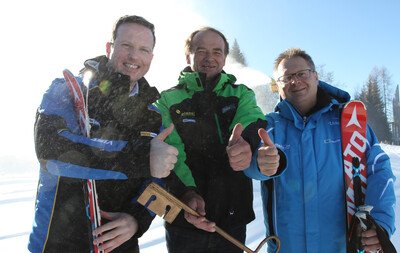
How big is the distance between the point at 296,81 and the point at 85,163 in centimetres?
202

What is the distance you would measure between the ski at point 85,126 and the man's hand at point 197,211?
28.7 inches

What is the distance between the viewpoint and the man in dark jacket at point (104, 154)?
1901 mm

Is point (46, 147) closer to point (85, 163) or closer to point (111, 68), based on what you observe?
point (85, 163)

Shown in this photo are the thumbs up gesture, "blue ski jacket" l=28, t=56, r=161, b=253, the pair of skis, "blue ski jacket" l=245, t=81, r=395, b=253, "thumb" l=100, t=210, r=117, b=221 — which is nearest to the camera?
"blue ski jacket" l=28, t=56, r=161, b=253

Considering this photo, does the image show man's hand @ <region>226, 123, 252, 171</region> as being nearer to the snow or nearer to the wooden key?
the wooden key

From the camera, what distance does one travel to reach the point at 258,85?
Result: 4506cm

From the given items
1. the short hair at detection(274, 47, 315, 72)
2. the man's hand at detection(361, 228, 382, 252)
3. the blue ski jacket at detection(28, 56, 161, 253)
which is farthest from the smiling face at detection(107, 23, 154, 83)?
the man's hand at detection(361, 228, 382, 252)

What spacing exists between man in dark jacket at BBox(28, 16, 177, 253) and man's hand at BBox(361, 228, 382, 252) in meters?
1.60

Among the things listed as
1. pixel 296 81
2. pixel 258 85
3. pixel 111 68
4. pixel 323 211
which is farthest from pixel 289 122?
pixel 258 85

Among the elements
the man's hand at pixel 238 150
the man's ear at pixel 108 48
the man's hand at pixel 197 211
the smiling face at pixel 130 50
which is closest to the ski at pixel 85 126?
the smiling face at pixel 130 50

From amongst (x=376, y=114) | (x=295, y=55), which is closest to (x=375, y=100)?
(x=376, y=114)

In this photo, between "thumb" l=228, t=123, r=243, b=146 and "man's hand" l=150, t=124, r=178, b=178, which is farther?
"thumb" l=228, t=123, r=243, b=146

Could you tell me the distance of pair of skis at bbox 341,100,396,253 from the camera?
256 centimetres

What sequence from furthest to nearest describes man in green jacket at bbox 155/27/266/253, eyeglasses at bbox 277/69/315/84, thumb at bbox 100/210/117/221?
eyeglasses at bbox 277/69/315/84 < man in green jacket at bbox 155/27/266/253 < thumb at bbox 100/210/117/221
